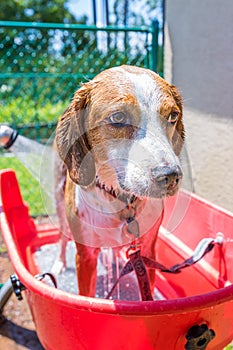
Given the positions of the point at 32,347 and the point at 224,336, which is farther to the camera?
the point at 32,347

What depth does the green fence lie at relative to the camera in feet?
10.1

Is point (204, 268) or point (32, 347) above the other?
point (204, 268)

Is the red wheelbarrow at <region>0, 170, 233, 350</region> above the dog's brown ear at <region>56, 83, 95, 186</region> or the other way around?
the other way around

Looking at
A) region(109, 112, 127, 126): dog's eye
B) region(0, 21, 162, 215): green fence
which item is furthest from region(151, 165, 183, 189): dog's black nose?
region(0, 21, 162, 215): green fence

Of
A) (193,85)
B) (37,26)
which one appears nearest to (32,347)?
(193,85)

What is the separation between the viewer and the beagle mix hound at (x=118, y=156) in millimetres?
1155

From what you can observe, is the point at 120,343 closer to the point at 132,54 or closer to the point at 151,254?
the point at 151,254

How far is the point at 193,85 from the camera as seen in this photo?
92.9 inches

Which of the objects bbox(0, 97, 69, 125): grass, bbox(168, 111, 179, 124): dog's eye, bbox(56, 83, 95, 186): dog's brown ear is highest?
bbox(168, 111, 179, 124): dog's eye

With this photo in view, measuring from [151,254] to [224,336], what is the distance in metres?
0.49

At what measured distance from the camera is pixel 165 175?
109 centimetres

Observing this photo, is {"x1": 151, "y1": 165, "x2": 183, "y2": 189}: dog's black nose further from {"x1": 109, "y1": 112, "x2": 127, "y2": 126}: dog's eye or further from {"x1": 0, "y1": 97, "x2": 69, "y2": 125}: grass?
{"x1": 0, "y1": 97, "x2": 69, "y2": 125}: grass

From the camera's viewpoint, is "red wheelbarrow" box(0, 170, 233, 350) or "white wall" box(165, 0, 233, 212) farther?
"white wall" box(165, 0, 233, 212)

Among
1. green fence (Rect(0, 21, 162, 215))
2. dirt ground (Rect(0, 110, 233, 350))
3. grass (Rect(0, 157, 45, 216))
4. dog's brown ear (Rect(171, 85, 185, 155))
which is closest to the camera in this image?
dog's brown ear (Rect(171, 85, 185, 155))
